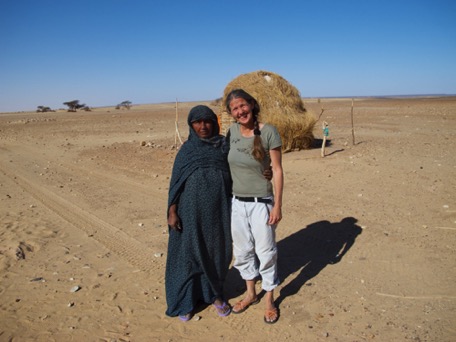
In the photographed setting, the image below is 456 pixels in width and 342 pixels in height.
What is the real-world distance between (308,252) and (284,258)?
35 cm

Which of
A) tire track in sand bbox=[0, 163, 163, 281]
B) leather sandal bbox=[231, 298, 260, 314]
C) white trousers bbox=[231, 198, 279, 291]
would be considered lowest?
leather sandal bbox=[231, 298, 260, 314]

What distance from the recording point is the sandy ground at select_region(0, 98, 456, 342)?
3.09 metres

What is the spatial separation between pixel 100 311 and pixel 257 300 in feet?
5.01

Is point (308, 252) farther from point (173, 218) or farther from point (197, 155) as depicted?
point (197, 155)

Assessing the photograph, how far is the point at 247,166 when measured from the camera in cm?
289

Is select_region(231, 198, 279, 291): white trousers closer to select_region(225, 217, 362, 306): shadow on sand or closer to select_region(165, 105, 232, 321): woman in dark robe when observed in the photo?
select_region(165, 105, 232, 321): woman in dark robe

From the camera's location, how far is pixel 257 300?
3.45 metres

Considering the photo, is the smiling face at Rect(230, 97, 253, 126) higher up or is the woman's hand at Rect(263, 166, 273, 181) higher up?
the smiling face at Rect(230, 97, 253, 126)

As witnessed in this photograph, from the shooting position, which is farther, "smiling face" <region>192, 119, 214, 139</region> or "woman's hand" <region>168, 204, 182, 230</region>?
"woman's hand" <region>168, 204, 182, 230</region>

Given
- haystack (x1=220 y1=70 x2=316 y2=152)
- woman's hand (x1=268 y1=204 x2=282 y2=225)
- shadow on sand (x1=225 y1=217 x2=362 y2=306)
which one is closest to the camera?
woman's hand (x1=268 y1=204 x2=282 y2=225)

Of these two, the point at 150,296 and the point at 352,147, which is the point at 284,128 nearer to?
the point at 352,147

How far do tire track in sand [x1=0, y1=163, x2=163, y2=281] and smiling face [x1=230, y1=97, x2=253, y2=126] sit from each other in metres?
2.16

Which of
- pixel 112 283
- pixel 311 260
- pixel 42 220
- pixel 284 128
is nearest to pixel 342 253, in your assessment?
pixel 311 260

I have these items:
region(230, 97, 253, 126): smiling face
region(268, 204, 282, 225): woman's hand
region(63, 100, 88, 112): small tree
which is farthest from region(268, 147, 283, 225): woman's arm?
region(63, 100, 88, 112): small tree
